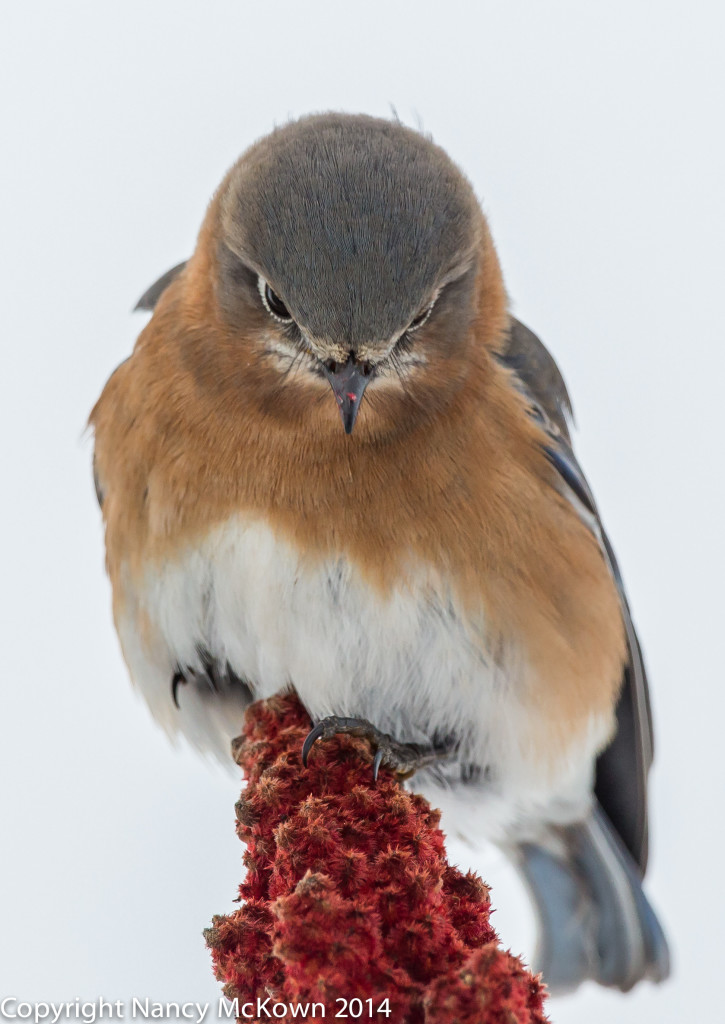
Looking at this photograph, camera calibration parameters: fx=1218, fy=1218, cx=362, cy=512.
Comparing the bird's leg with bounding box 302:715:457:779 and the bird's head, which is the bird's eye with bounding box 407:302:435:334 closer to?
the bird's head

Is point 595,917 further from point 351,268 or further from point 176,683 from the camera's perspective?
point 351,268

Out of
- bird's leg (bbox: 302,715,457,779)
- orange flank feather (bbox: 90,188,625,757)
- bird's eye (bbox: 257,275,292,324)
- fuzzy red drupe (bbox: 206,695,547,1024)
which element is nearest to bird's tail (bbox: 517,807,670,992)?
orange flank feather (bbox: 90,188,625,757)

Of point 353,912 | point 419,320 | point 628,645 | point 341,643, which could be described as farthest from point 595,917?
point 419,320

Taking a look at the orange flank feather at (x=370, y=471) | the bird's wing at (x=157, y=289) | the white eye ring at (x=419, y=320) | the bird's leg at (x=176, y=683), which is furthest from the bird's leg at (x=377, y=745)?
the bird's wing at (x=157, y=289)

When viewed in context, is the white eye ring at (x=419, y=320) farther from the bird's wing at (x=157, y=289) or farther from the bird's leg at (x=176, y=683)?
the bird's leg at (x=176, y=683)

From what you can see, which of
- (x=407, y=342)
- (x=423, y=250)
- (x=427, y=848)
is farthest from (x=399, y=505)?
(x=427, y=848)

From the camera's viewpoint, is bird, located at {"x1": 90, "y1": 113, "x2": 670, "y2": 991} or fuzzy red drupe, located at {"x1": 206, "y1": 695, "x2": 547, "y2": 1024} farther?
bird, located at {"x1": 90, "y1": 113, "x2": 670, "y2": 991}
